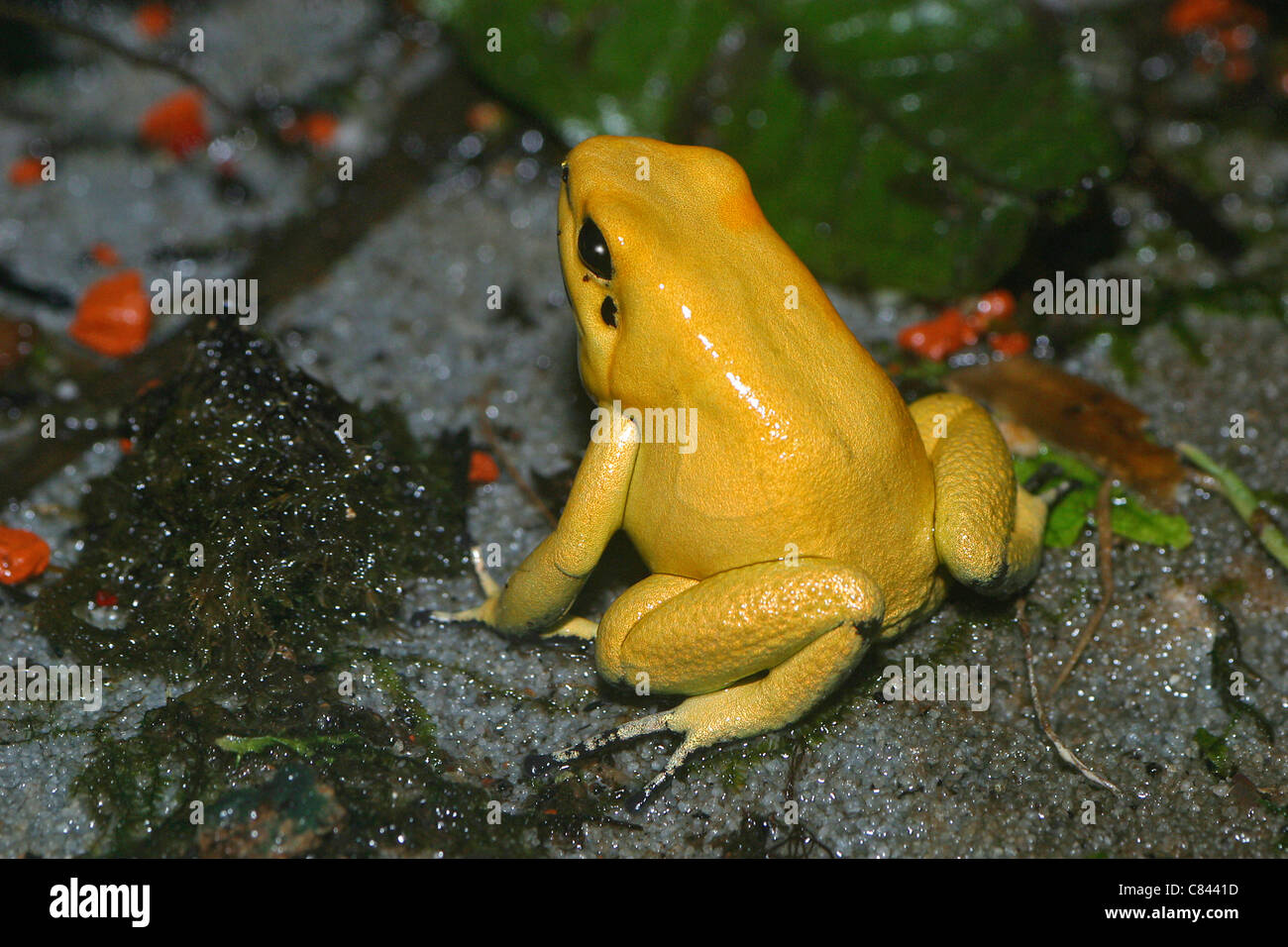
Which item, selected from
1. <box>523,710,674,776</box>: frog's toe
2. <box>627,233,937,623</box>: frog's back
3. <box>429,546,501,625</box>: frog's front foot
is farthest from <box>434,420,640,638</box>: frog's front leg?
<box>523,710,674,776</box>: frog's toe

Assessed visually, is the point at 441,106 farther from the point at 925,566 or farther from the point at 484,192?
the point at 925,566

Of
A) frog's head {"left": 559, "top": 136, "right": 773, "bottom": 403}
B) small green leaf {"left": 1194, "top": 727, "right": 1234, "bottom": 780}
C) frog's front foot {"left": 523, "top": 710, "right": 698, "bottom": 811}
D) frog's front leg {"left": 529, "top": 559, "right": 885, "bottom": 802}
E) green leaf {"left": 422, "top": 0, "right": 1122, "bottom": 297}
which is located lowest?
small green leaf {"left": 1194, "top": 727, "right": 1234, "bottom": 780}

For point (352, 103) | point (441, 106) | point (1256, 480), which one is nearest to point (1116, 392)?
point (1256, 480)

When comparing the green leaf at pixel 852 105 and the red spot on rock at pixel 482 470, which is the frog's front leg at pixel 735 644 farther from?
the green leaf at pixel 852 105

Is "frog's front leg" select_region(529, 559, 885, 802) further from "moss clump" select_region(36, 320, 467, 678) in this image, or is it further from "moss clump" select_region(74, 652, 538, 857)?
"moss clump" select_region(36, 320, 467, 678)

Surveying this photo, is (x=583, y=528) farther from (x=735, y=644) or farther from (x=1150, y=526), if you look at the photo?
(x=1150, y=526)
